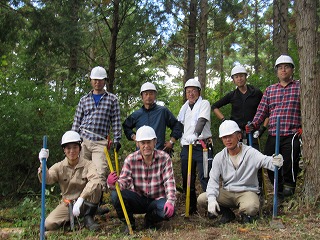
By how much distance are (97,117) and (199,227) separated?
2246 mm

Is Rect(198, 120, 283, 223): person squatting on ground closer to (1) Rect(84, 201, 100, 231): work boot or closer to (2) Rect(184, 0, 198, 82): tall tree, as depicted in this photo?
(1) Rect(84, 201, 100, 231): work boot

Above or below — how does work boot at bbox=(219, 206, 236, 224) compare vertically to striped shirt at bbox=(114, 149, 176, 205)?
below

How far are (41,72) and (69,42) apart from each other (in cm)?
304

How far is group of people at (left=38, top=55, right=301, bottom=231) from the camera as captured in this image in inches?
193

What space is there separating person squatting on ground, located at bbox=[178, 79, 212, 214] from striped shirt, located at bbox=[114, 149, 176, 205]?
0.76 metres

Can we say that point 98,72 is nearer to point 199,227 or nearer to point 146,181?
point 146,181

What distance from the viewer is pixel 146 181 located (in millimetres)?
5043

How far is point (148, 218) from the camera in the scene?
5074mm

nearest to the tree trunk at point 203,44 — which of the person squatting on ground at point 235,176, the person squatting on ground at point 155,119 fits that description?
the person squatting on ground at point 155,119

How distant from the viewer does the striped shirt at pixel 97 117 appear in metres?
5.85

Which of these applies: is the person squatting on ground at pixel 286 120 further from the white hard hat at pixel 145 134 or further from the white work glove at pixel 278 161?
the white hard hat at pixel 145 134

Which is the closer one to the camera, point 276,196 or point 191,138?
point 276,196

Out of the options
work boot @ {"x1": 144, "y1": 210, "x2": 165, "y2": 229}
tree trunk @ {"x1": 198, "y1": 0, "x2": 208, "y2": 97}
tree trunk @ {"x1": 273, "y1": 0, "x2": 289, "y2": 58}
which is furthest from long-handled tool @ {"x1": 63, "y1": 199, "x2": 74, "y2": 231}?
tree trunk @ {"x1": 273, "y1": 0, "x2": 289, "y2": 58}

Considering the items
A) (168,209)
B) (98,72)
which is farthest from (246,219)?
(98,72)
